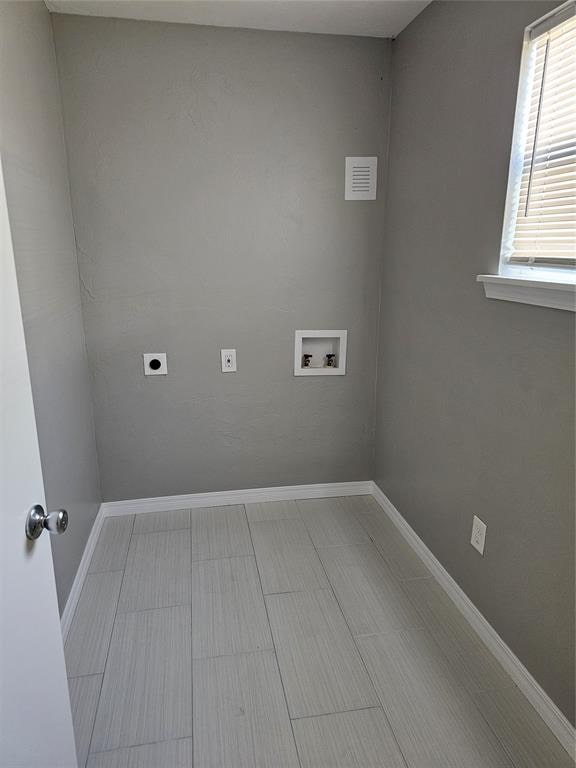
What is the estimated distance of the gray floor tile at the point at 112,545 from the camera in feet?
7.03

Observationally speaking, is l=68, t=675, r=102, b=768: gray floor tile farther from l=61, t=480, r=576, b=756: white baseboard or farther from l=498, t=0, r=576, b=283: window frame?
l=498, t=0, r=576, b=283: window frame

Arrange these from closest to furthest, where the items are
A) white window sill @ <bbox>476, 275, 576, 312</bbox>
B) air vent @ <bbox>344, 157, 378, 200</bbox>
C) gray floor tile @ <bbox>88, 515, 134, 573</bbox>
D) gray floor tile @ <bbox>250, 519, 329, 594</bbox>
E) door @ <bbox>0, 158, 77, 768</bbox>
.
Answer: door @ <bbox>0, 158, 77, 768</bbox> < white window sill @ <bbox>476, 275, 576, 312</bbox> < gray floor tile @ <bbox>250, 519, 329, 594</bbox> < gray floor tile @ <bbox>88, 515, 134, 573</bbox> < air vent @ <bbox>344, 157, 378, 200</bbox>

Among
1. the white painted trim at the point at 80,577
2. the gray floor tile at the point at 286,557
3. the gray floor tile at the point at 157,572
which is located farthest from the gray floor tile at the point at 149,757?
the gray floor tile at the point at 286,557

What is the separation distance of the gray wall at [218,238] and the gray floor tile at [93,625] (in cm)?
58

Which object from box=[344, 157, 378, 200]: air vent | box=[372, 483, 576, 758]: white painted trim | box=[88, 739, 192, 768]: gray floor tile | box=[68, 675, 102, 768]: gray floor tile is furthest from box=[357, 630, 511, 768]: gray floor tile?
box=[344, 157, 378, 200]: air vent

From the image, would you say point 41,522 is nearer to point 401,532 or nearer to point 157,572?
point 157,572

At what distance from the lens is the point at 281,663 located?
1.63 m

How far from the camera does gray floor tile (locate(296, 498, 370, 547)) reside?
7.68 ft

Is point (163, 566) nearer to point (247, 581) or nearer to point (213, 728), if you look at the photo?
point (247, 581)

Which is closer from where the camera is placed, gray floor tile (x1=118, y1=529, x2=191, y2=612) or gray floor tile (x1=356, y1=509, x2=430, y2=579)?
gray floor tile (x1=118, y1=529, x2=191, y2=612)

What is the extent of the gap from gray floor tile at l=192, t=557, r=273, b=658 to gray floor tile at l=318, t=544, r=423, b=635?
33cm

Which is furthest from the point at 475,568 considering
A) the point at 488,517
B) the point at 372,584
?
the point at 372,584

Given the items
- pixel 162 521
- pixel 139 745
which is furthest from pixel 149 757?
pixel 162 521

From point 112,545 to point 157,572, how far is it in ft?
1.11
